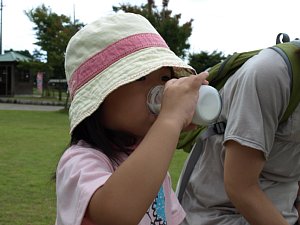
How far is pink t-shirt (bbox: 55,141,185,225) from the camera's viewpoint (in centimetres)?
109

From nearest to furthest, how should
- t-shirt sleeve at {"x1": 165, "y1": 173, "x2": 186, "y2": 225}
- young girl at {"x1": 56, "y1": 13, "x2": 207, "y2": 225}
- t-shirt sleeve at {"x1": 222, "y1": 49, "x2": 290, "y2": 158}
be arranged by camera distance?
young girl at {"x1": 56, "y1": 13, "x2": 207, "y2": 225}, t-shirt sleeve at {"x1": 222, "y1": 49, "x2": 290, "y2": 158}, t-shirt sleeve at {"x1": 165, "y1": 173, "x2": 186, "y2": 225}

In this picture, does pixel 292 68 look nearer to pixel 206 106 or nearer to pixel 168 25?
pixel 206 106

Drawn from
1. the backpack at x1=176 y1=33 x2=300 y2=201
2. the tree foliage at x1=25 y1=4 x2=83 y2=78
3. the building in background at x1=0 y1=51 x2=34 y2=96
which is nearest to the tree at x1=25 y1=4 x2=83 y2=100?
the tree foliage at x1=25 y1=4 x2=83 y2=78

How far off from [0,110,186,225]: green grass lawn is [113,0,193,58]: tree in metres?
10.5

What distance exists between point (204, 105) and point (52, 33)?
67.2 ft

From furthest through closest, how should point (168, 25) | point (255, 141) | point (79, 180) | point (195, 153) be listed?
point (168, 25), point (195, 153), point (255, 141), point (79, 180)

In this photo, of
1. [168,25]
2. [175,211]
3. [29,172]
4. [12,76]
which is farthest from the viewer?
[12,76]

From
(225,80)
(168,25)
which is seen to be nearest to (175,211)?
(225,80)

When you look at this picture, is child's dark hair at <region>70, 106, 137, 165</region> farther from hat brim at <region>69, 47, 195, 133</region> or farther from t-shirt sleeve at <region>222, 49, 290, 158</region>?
t-shirt sleeve at <region>222, 49, 290, 158</region>

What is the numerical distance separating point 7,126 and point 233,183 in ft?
36.8

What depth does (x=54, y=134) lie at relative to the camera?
1055 centimetres

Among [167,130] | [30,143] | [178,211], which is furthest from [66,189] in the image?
[30,143]

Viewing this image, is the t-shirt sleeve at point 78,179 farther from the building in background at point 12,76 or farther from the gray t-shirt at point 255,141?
the building in background at point 12,76

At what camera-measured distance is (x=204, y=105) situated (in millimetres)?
1175
